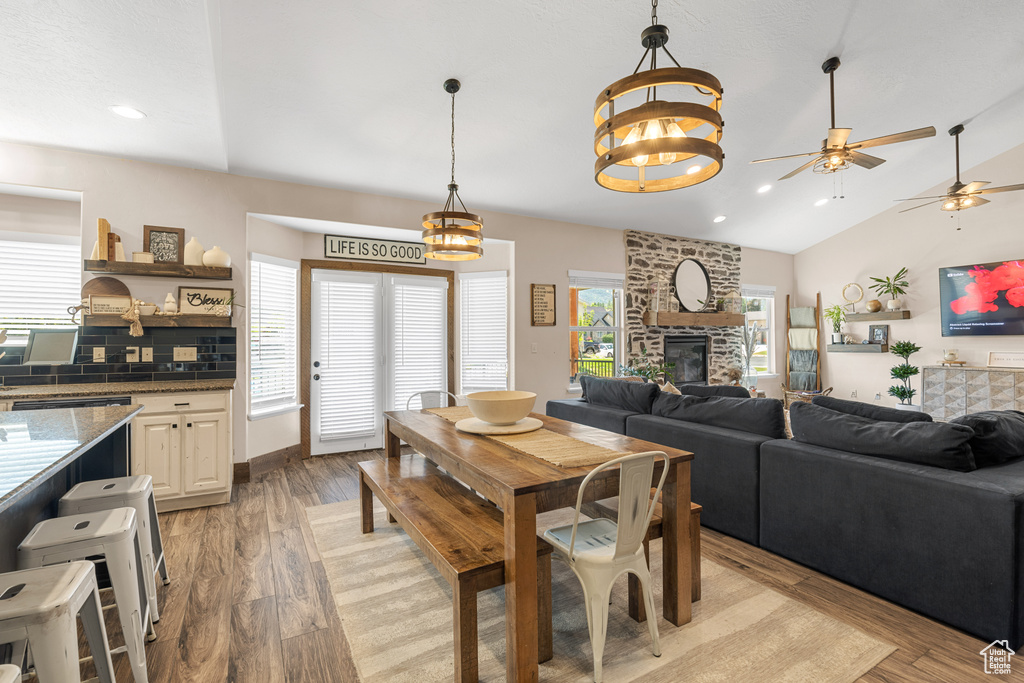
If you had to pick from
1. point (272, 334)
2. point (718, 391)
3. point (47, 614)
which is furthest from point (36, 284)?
point (718, 391)

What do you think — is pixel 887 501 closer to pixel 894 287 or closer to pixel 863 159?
pixel 863 159

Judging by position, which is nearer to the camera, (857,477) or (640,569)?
(640,569)

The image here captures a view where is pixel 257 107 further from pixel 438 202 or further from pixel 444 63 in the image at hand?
pixel 438 202

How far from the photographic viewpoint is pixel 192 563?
2643mm

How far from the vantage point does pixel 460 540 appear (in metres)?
1.89

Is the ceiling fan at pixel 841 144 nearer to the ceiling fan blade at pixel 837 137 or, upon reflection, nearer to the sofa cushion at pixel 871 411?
the ceiling fan blade at pixel 837 137

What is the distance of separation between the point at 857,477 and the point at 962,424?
1.70 feet

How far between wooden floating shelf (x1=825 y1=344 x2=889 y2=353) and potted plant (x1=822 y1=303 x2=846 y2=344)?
6.7 inches

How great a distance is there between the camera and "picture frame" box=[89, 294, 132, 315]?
3.40 metres

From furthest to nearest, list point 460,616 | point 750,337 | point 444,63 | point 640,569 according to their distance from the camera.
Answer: point 750,337, point 444,63, point 640,569, point 460,616

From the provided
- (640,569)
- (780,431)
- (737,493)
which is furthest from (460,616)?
(780,431)

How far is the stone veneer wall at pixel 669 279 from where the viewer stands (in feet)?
20.6

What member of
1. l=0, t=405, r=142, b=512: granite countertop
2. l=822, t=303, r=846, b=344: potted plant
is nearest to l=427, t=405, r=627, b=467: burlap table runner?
l=0, t=405, r=142, b=512: granite countertop

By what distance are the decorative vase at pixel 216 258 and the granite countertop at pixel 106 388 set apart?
3.06 ft
